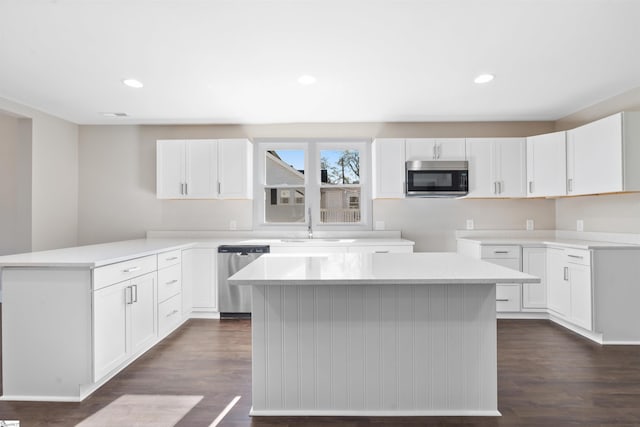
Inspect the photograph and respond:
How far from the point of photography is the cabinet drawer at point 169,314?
3223 mm

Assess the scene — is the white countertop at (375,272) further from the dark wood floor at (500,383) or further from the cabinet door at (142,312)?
the cabinet door at (142,312)

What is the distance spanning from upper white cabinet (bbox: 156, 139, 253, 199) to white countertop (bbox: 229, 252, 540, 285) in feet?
6.83

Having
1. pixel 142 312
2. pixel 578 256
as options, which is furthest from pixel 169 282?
pixel 578 256

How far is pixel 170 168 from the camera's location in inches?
167

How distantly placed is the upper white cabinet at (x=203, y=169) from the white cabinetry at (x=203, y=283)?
740 mm

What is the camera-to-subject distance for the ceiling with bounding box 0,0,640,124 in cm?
203

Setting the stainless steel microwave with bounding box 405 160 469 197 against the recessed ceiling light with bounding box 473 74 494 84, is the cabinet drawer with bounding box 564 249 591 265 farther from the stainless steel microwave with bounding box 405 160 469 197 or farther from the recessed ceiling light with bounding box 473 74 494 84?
the recessed ceiling light with bounding box 473 74 494 84

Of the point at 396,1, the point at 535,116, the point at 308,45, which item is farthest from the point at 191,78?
the point at 535,116

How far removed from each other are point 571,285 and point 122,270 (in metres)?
4.02

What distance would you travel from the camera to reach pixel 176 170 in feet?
13.9

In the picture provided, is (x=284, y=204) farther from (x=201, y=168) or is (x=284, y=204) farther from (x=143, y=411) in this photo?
(x=143, y=411)

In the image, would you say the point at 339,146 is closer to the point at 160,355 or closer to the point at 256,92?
the point at 256,92

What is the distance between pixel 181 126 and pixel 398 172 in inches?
113

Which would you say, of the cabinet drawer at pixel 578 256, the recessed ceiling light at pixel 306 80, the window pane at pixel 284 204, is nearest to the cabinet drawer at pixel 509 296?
the cabinet drawer at pixel 578 256
